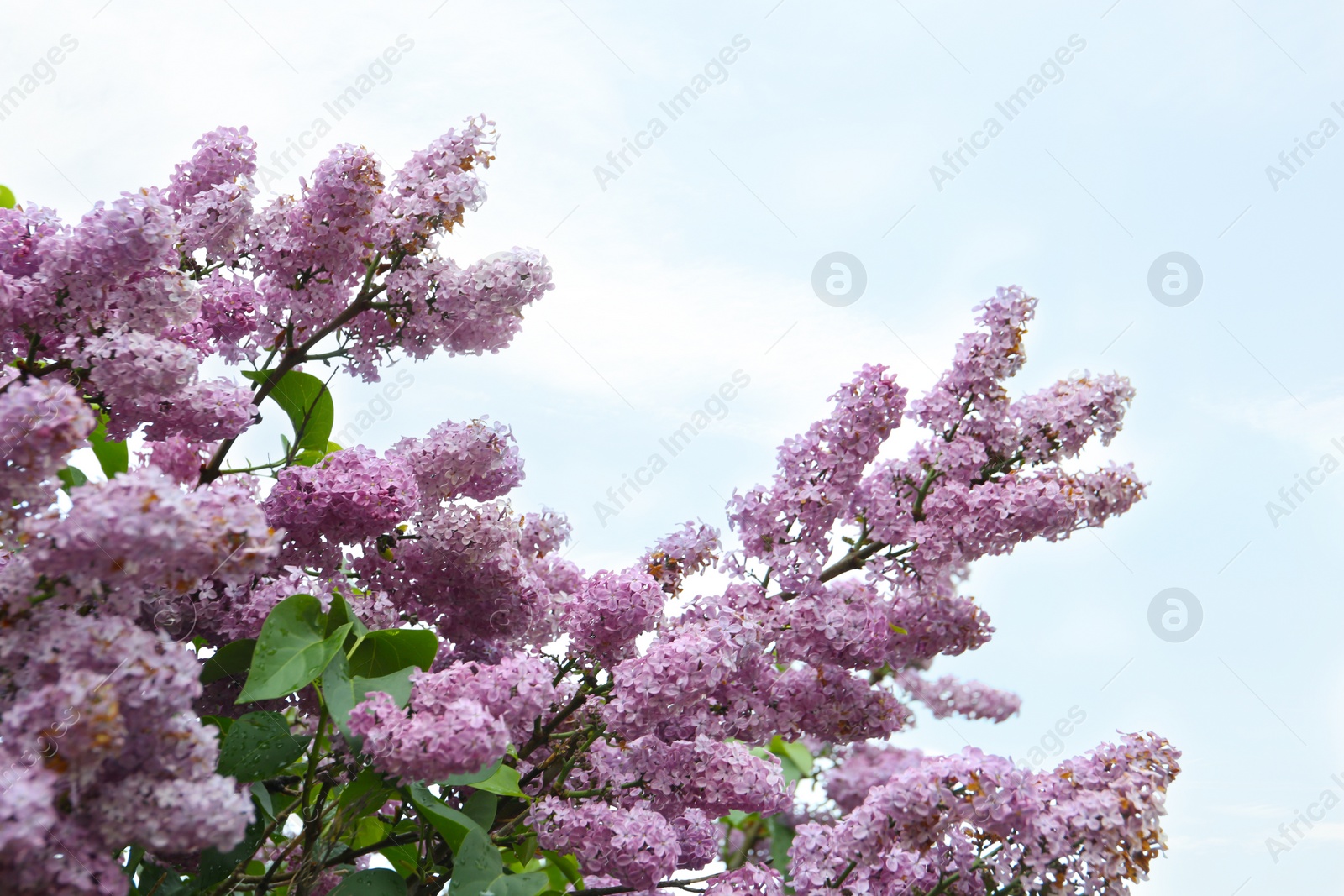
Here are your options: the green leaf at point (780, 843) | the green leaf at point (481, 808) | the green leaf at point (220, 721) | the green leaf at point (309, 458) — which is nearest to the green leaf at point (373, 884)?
the green leaf at point (481, 808)

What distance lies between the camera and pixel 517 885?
1374mm

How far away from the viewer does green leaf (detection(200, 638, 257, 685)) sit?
4.88ft

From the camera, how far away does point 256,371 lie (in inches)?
70.4

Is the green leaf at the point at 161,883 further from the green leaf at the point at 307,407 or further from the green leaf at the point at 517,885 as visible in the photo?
the green leaf at the point at 307,407

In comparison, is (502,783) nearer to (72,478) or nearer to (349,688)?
(349,688)

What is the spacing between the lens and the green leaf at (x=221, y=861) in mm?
1385

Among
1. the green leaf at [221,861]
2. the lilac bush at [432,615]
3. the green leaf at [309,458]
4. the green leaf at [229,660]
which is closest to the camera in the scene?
the lilac bush at [432,615]

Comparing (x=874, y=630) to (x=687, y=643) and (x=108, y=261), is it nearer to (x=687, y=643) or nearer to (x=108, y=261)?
(x=687, y=643)

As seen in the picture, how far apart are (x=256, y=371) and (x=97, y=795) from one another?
95cm

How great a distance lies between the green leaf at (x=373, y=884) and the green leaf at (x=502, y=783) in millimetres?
158

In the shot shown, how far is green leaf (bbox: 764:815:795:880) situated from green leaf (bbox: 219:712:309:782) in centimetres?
67

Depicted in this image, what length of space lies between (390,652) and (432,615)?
16.0 inches

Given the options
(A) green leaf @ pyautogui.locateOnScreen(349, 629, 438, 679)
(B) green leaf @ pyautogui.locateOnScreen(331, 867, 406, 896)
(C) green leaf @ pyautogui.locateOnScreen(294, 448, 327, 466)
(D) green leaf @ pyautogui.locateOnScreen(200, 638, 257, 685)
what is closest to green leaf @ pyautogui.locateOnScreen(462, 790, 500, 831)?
(B) green leaf @ pyautogui.locateOnScreen(331, 867, 406, 896)

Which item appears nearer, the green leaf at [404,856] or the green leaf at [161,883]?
the green leaf at [161,883]
